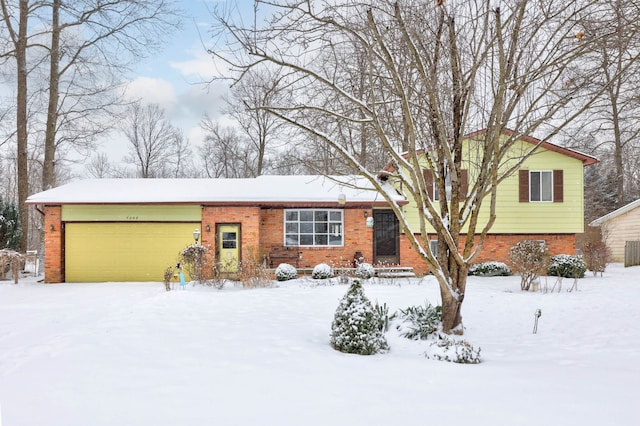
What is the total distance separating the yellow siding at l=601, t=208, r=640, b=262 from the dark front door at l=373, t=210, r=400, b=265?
1174cm

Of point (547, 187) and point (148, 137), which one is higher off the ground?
point (148, 137)

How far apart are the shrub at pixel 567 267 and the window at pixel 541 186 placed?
9.01 feet

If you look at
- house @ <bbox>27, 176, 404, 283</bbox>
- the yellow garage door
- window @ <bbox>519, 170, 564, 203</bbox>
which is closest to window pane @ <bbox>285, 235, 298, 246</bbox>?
house @ <bbox>27, 176, 404, 283</bbox>

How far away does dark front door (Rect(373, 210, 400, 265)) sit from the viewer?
1523cm

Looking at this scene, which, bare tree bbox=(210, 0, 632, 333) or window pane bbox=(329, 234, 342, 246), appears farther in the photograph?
window pane bbox=(329, 234, 342, 246)

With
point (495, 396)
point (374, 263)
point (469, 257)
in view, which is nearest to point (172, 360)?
point (495, 396)

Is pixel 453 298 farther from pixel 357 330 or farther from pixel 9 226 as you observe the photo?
pixel 9 226

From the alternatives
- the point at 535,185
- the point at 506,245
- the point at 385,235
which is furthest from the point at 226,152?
the point at 535,185

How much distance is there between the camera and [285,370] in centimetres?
449

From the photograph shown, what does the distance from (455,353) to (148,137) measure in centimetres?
3052

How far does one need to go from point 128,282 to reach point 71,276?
209cm

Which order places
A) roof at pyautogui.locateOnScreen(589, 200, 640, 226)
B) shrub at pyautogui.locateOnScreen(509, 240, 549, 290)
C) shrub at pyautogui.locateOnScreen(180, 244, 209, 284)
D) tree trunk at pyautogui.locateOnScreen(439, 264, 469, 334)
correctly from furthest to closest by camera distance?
roof at pyautogui.locateOnScreen(589, 200, 640, 226)
shrub at pyautogui.locateOnScreen(180, 244, 209, 284)
shrub at pyautogui.locateOnScreen(509, 240, 549, 290)
tree trunk at pyautogui.locateOnScreen(439, 264, 469, 334)

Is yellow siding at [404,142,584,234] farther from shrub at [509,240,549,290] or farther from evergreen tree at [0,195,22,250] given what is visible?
evergreen tree at [0,195,22,250]

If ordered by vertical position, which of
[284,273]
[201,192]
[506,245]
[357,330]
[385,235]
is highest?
[201,192]
